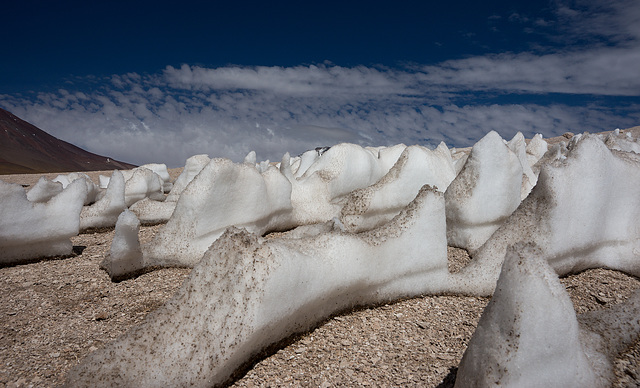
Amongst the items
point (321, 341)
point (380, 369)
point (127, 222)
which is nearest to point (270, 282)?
point (321, 341)

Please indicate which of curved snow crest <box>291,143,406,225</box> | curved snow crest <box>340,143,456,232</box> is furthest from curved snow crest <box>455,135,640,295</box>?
curved snow crest <box>291,143,406,225</box>

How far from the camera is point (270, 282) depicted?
224 centimetres

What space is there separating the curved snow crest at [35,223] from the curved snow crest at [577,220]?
4.12 metres

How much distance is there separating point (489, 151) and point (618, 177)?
116cm

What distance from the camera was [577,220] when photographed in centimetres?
346

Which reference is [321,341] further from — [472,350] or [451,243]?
[451,243]

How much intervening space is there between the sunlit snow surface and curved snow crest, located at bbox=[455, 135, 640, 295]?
0.01 meters

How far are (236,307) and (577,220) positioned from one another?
3.00 metres

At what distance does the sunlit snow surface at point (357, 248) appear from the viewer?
5.71 feet

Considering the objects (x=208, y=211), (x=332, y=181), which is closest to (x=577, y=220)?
(x=332, y=181)

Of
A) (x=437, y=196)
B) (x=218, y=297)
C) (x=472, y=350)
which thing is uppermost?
(x=437, y=196)

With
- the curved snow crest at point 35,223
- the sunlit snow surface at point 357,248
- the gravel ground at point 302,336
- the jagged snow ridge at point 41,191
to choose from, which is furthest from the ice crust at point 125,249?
the jagged snow ridge at point 41,191

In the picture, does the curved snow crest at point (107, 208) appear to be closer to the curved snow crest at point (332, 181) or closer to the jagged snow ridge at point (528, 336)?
the curved snow crest at point (332, 181)

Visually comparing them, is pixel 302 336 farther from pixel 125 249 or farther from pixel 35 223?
pixel 35 223
